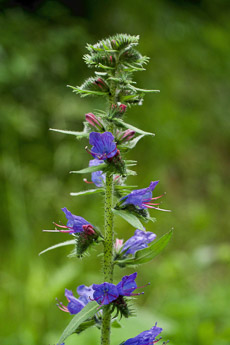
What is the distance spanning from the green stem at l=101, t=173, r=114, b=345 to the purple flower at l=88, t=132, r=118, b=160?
106 mm

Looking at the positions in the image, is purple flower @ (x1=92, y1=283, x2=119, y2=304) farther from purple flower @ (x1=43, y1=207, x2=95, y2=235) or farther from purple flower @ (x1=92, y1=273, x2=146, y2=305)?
purple flower @ (x1=43, y1=207, x2=95, y2=235)

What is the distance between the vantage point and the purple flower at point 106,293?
148cm

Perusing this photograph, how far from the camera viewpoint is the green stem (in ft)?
5.27

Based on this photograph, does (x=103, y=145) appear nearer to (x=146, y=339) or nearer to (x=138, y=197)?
(x=138, y=197)

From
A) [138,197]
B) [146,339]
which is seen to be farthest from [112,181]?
[146,339]

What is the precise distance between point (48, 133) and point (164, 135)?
175 cm

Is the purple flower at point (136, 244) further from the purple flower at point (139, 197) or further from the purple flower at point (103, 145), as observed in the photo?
the purple flower at point (103, 145)

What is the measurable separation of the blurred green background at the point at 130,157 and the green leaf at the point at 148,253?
1.29 meters

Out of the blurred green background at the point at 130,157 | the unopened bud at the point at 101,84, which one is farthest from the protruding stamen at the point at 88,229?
the blurred green background at the point at 130,157

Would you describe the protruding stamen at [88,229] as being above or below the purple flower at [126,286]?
above

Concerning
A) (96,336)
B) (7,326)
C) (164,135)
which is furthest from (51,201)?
(164,135)

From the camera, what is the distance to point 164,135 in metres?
6.23

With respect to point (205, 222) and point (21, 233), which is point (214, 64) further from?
point (21, 233)

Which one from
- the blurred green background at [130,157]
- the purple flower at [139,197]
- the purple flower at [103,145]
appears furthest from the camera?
the blurred green background at [130,157]
